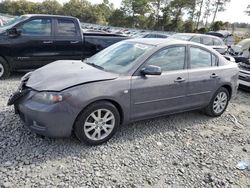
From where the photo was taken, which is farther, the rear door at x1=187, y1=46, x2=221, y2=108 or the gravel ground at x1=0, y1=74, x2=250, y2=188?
the rear door at x1=187, y1=46, x2=221, y2=108

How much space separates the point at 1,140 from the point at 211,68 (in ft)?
12.5

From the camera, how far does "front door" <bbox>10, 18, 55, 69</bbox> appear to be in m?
6.89

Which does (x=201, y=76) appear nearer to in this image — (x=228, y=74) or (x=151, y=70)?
(x=228, y=74)

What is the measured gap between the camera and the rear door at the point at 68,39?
7.42 m

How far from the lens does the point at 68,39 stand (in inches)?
298

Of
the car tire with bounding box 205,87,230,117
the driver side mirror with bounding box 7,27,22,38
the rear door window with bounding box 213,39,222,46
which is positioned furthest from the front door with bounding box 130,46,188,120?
the rear door window with bounding box 213,39,222,46

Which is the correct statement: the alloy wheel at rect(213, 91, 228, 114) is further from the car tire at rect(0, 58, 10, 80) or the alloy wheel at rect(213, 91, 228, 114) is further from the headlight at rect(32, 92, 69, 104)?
the car tire at rect(0, 58, 10, 80)

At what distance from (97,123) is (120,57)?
48.1 inches

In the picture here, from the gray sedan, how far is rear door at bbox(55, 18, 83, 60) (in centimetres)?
308

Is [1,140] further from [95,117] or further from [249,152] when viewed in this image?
[249,152]

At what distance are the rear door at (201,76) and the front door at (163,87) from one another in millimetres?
174

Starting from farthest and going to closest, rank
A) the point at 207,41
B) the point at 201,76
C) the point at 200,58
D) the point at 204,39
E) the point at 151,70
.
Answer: the point at 207,41
the point at 204,39
the point at 200,58
the point at 201,76
the point at 151,70

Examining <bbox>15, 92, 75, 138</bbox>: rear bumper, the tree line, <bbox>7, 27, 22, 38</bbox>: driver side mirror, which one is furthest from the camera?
the tree line

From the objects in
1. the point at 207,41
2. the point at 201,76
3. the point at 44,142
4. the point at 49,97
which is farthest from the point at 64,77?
the point at 207,41
